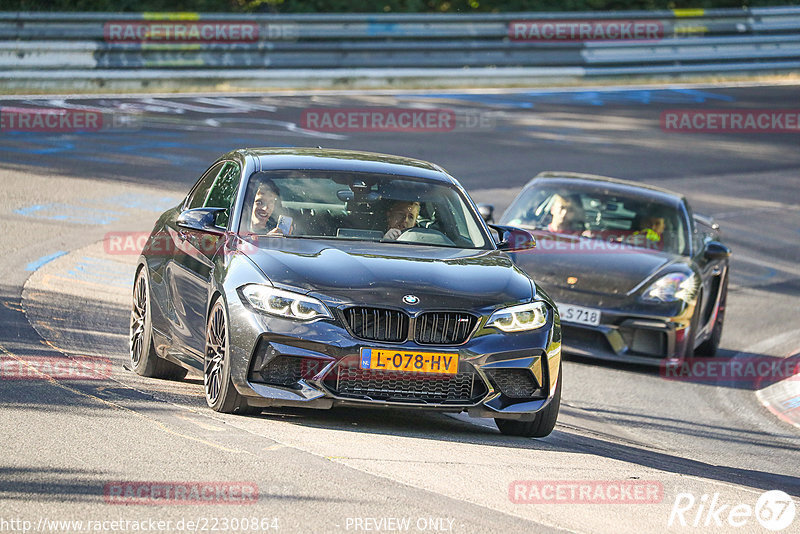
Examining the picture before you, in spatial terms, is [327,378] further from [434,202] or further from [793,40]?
[793,40]

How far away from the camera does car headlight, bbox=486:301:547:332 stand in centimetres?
740

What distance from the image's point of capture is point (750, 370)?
12.5 metres

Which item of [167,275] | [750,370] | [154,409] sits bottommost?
[750,370]

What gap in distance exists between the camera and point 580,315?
38.2 feet

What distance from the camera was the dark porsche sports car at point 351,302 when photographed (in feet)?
23.5

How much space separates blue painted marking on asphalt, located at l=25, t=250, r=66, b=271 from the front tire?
191 inches

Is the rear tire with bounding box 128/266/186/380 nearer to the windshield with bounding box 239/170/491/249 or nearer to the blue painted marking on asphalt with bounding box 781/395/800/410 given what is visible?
the windshield with bounding box 239/170/491/249

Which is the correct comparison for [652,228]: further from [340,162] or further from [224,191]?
[224,191]

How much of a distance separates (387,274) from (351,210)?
41.7 inches

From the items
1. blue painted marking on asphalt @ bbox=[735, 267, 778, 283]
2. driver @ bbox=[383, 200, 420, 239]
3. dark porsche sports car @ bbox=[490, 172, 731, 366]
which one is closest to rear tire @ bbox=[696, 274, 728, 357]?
dark porsche sports car @ bbox=[490, 172, 731, 366]

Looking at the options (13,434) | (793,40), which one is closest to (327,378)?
(13,434)

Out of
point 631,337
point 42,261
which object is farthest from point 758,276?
point 42,261

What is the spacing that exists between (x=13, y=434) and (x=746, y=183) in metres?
17.9

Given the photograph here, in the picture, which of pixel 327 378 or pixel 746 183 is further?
pixel 746 183
